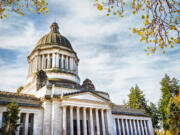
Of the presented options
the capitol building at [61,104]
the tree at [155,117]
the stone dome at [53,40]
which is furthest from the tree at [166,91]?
the stone dome at [53,40]

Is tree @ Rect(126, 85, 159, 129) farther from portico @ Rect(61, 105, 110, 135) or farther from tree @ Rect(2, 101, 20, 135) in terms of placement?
tree @ Rect(2, 101, 20, 135)

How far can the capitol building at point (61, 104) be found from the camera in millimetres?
27311

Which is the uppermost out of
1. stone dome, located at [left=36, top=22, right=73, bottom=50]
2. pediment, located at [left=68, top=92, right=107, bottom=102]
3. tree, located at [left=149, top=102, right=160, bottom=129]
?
stone dome, located at [left=36, top=22, right=73, bottom=50]

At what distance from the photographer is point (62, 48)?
139 ft

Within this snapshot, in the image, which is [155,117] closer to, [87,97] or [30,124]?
[87,97]

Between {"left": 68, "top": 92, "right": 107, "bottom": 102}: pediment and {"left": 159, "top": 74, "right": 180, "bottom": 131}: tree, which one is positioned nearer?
{"left": 68, "top": 92, "right": 107, "bottom": 102}: pediment

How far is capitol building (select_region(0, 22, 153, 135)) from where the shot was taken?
2731 cm

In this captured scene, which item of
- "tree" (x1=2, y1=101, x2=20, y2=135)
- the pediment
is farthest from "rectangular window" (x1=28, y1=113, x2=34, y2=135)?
the pediment

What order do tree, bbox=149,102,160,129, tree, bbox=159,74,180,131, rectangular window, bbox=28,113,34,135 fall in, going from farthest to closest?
tree, bbox=149,102,160,129
tree, bbox=159,74,180,131
rectangular window, bbox=28,113,34,135

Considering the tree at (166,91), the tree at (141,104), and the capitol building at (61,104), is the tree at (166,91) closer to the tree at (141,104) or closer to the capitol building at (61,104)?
the tree at (141,104)

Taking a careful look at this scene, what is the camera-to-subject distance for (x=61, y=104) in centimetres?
2833

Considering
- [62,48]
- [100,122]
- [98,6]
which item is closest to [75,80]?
[62,48]

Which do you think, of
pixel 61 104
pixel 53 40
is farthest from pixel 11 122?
pixel 53 40

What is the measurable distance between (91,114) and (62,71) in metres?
13.4
